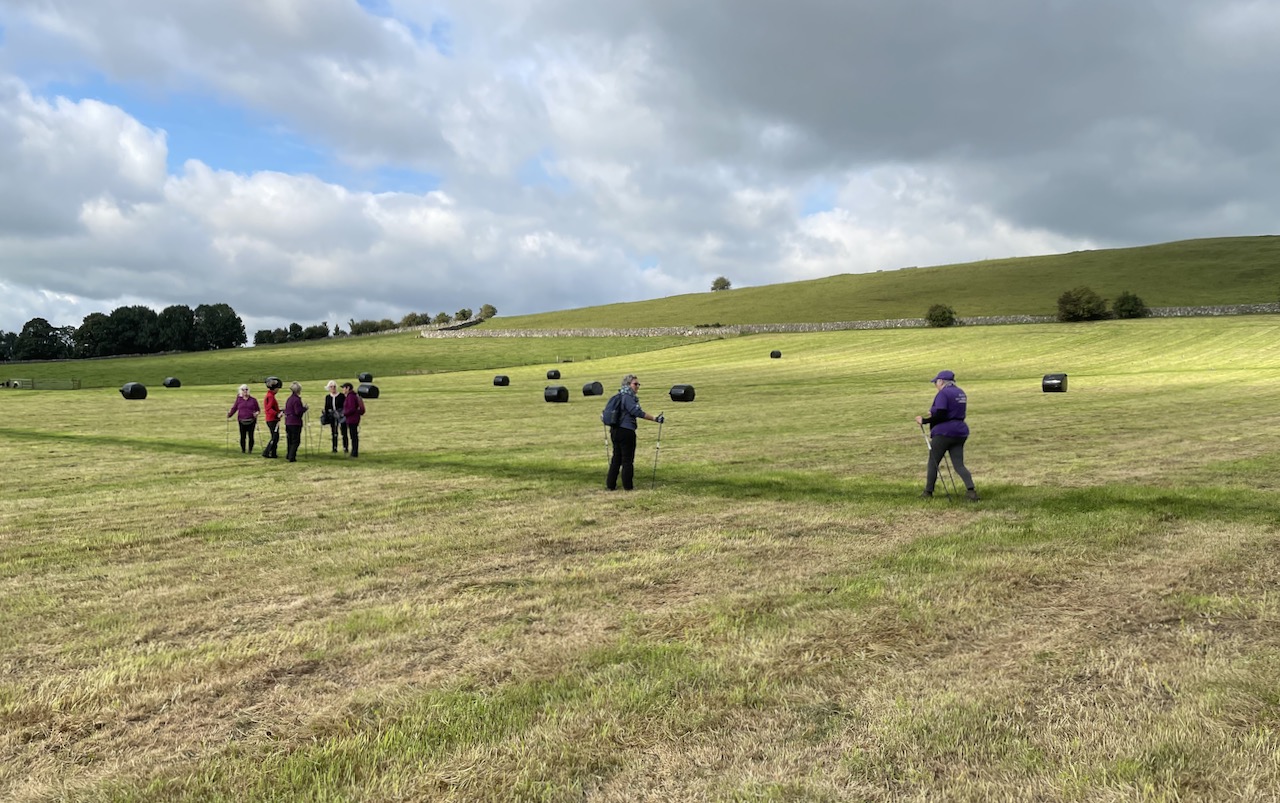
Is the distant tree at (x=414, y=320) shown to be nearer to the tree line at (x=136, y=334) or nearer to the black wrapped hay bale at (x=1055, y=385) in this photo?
the tree line at (x=136, y=334)

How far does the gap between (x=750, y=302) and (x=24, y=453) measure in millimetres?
112214

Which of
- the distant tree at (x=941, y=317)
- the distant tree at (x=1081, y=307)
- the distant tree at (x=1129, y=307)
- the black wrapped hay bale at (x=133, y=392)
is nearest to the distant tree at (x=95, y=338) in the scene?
the black wrapped hay bale at (x=133, y=392)

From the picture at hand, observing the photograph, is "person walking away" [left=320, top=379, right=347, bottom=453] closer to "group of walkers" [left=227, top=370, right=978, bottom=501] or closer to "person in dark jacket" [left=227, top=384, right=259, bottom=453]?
"group of walkers" [left=227, top=370, right=978, bottom=501]

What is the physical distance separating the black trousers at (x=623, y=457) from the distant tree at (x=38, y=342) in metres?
142

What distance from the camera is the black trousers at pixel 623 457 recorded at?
47.3 feet

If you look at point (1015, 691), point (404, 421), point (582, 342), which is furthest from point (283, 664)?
point (582, 342)

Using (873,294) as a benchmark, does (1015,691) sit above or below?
below

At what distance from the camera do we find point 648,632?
6.77 metres

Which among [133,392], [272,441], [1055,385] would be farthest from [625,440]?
[133,392]

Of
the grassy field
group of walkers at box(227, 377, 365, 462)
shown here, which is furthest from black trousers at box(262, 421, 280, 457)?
the grassy field

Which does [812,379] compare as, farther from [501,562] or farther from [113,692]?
[113,692]

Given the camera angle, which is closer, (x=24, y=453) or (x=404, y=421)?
(x=24, y=453)

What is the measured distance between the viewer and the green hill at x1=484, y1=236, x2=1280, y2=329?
316ft

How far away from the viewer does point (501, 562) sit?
924 centimetres
